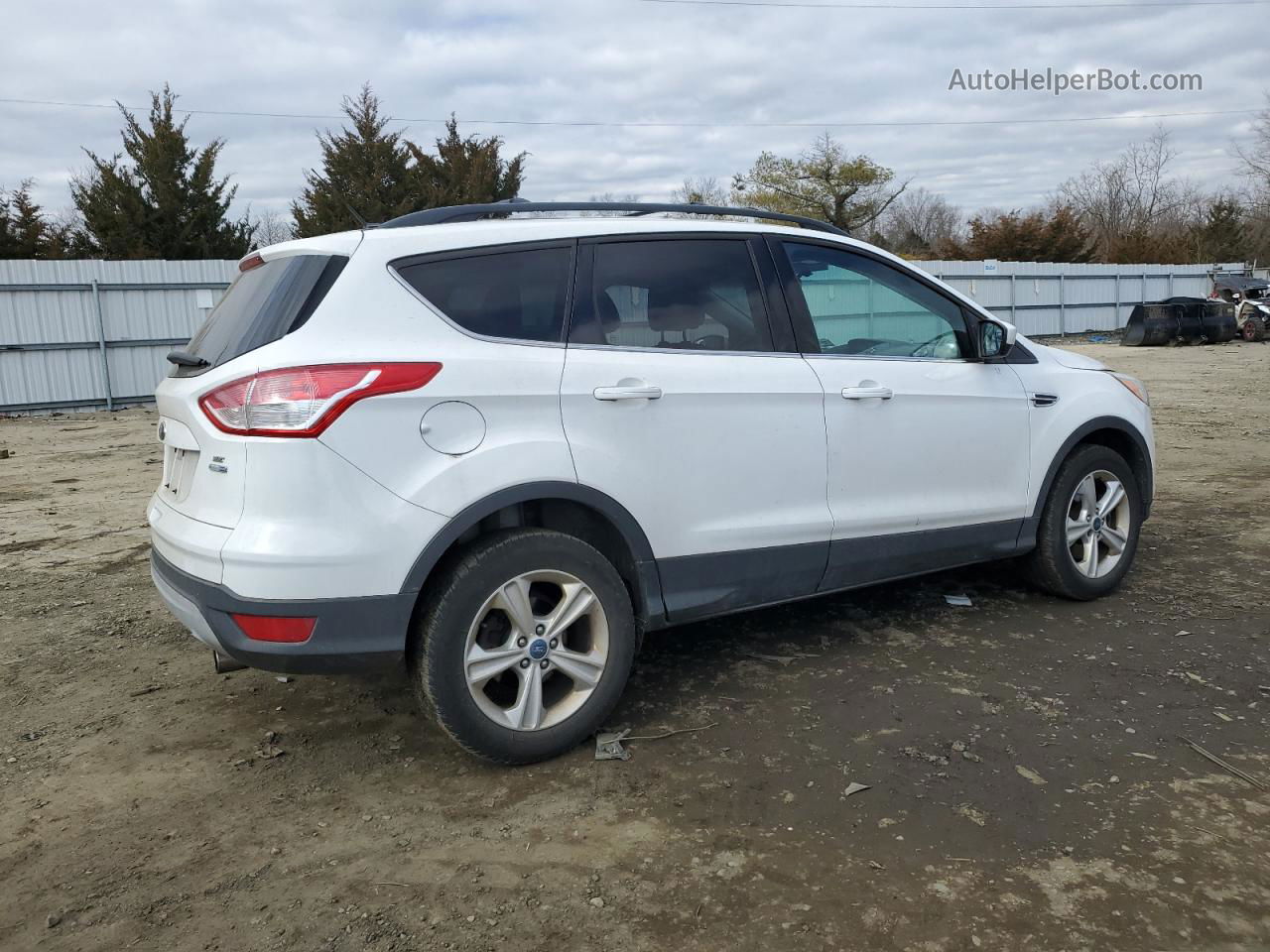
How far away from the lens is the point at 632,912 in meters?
2.57

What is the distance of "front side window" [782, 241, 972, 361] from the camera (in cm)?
411

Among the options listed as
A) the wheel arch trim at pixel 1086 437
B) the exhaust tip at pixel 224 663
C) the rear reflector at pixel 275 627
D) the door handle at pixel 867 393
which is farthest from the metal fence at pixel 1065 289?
the rear reflector at pixel 275 627

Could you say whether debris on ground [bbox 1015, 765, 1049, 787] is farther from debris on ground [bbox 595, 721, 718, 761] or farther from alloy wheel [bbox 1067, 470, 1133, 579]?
alloy wheel [bbox 1067, 470, 1133, 579]

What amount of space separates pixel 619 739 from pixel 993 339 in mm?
2468

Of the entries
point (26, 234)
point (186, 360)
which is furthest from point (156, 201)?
point (186, 360)

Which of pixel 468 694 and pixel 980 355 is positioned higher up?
pixel 980 355

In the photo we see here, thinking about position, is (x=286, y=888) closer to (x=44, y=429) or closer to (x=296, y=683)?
(x=296, y=683)

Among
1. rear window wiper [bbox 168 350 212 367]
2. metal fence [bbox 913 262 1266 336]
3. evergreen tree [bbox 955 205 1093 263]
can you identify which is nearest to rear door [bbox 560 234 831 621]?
rear window wiper [bbox 168 350 212 367]

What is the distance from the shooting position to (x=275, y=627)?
2.97 m

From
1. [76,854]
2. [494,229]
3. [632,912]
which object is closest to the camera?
[632,912]

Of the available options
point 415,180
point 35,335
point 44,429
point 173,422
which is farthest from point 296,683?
point 415,180

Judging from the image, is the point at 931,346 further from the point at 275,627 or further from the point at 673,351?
the point at 275,627

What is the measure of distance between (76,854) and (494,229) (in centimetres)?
232

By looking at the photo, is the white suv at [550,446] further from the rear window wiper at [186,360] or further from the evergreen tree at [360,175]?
the evergreen tree at [360,175]
